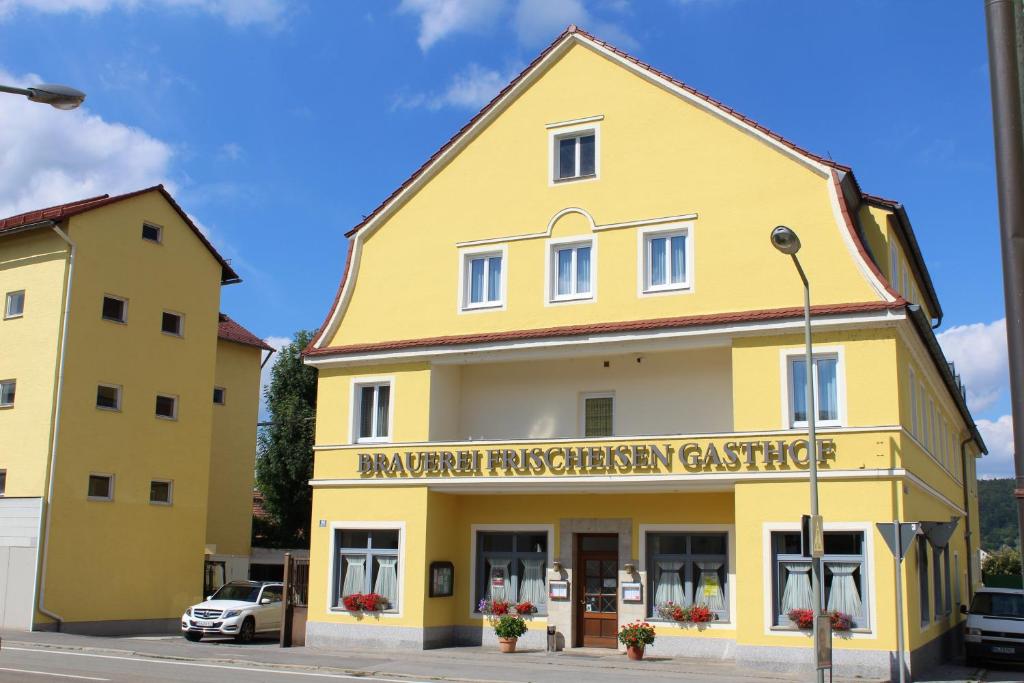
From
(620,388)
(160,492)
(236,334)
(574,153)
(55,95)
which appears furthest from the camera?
(236,334)

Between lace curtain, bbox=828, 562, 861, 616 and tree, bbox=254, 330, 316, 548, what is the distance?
3042cm

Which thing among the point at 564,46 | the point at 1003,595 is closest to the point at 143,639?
the point at 564,46

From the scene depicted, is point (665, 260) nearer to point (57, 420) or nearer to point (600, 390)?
point (600, 390)

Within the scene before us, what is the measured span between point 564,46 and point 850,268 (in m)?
9.15

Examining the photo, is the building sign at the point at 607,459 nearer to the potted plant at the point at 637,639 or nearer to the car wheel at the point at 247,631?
the potted plant at the point at 637,639

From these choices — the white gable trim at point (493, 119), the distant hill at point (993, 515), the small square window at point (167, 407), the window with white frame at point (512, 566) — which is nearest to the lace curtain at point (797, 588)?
the window with white frame at point (512, 566)

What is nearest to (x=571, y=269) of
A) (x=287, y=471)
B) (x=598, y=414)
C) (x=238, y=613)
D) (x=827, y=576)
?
(x=598, y=414)

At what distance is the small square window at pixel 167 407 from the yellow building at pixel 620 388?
9.41 metres

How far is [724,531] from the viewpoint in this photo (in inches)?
879

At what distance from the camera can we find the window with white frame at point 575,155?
949 inches

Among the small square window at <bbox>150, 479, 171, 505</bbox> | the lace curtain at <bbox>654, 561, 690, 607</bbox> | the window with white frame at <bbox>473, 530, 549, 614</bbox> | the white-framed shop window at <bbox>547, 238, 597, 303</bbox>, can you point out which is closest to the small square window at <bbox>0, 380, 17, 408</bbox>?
the small square window at <bbox>150, 479, 171, 505</bbox>

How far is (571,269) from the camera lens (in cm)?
2386

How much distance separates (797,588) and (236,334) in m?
27.2

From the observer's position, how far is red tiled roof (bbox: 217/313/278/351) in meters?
39.6
